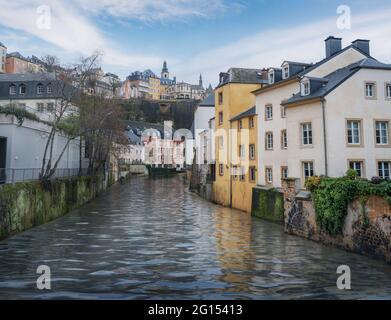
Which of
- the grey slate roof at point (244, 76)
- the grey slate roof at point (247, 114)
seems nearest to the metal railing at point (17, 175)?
the grey slate roof at point (247, 114)

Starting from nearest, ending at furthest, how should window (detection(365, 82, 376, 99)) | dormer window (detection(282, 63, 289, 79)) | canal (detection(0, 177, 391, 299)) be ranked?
canal (detection(0, 177, 391, 299)) → window (detection(365, 82, 376, 99)) → dormer window (detection(282, 63, 289, 79))

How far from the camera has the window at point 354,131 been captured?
27.5 metres

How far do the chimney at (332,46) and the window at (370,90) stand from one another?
8.04m

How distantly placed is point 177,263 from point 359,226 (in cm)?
988

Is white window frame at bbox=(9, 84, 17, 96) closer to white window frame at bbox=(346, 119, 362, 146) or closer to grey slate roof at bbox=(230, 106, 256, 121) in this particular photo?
grey slate roof at bbox=(230, 106, 256, 121)

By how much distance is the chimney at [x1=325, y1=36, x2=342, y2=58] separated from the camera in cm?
3472

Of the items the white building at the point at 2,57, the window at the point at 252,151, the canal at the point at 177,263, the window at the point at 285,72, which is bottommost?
the canal at the point at 177,263

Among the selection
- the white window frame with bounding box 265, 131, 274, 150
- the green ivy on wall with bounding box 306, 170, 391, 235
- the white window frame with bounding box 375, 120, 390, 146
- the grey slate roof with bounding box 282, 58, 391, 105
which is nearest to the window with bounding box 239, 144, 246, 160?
the white window frame with bounding box 265, 131, 274, 150

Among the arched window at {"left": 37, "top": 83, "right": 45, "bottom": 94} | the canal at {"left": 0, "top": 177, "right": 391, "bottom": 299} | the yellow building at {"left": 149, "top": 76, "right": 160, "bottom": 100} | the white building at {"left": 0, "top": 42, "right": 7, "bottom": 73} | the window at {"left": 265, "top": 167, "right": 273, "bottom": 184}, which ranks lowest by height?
the canal at {"left": 0, "top": 177, "right": 391, "bottom": 299}

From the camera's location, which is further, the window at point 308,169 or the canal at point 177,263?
the window at point 308,169

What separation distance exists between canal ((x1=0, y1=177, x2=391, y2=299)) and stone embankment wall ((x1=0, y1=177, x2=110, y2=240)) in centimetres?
86

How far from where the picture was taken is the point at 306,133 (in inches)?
1139

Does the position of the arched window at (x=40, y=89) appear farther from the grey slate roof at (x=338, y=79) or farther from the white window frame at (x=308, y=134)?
the white window frame at (x=308, y=134)
